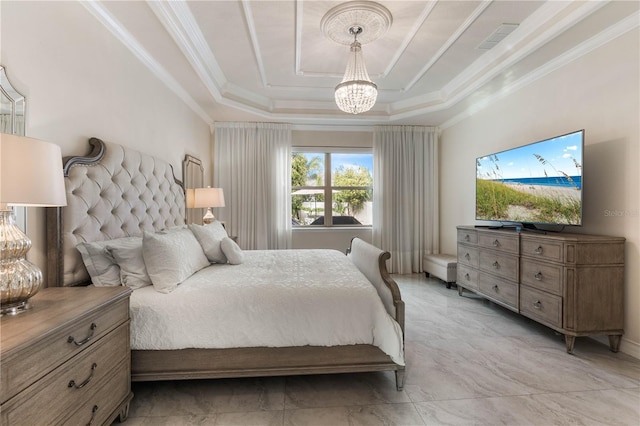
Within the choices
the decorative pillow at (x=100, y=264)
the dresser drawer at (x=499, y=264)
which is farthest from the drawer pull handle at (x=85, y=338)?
the dresser drawer at (x=499, y=264)

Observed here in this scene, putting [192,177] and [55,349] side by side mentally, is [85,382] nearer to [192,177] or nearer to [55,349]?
[55,349]

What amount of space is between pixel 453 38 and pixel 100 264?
3.49 m

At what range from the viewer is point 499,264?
3.08 metres

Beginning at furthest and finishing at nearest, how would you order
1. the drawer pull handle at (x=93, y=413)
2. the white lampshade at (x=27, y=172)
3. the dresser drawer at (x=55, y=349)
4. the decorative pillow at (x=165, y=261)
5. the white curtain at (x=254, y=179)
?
1. the white curtain at (x=254, y=179)
2. the decorative pillow at (x=165, y=261)
3. the drawer pull handle at (x=93, y=413)
4. the white lampshade at (x=27, y=172)
5. the dresser drawer at (x=55, y=349)

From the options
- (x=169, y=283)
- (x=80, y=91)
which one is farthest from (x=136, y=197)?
(x=169, y=283)

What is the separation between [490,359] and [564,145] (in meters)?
1.90

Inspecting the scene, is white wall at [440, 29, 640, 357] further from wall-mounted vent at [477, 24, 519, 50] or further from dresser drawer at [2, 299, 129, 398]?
dresser drawer at [2, 299, 129, 398]

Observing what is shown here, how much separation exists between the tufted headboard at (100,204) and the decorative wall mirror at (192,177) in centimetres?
79

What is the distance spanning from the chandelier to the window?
2.47 meters

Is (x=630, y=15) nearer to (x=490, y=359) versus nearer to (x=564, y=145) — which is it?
(x=564, y=145)

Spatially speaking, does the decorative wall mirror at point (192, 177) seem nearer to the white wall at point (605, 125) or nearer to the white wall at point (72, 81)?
the white wall at point (72, 81)

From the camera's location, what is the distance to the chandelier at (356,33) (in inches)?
96.4

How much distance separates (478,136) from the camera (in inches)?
167

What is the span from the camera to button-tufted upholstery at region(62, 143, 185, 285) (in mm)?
1817
